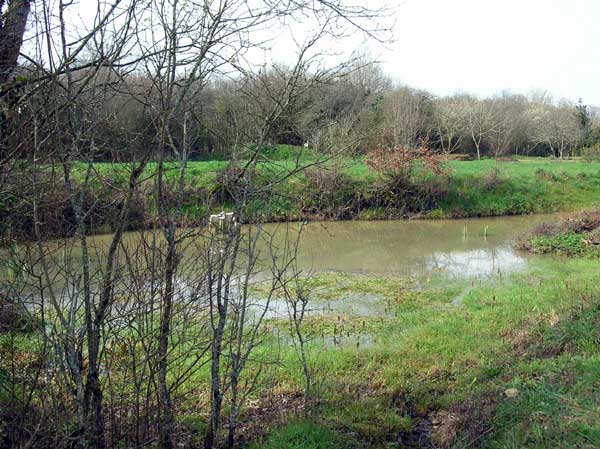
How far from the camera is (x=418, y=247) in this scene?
658 inches

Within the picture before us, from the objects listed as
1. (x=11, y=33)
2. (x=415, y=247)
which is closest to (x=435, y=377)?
(x=11, y=33)

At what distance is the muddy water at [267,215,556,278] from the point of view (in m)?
13.4

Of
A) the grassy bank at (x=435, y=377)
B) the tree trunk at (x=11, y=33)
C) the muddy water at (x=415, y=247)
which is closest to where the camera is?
the tree trunk at (x=11, y=33)

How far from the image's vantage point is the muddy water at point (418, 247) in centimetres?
1339

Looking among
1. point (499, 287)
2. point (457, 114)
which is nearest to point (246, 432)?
point (499, 287)

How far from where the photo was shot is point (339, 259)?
14805 millimetres

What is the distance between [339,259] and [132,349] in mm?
11487

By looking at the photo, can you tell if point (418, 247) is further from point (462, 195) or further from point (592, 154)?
point (592, 154)

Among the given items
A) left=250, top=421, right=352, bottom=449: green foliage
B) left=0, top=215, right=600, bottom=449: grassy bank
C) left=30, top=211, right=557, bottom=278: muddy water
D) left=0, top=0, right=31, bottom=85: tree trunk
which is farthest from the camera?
left=30, top=211, right=557, bottom=278: muddy water

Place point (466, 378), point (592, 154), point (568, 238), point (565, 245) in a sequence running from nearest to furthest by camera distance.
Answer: point (466, 378) → point (565, 245) → point (568, 238) → point (592, 154)

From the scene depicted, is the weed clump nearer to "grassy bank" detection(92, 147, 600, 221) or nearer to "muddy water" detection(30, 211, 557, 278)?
"muddy water" detection(30, 211, 557, 278)

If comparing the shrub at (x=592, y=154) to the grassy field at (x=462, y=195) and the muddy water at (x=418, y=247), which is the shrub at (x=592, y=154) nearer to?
the grassy field at (x=462, y=195)

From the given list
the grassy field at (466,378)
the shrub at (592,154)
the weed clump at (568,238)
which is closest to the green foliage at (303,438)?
the grassy field at (466,378)

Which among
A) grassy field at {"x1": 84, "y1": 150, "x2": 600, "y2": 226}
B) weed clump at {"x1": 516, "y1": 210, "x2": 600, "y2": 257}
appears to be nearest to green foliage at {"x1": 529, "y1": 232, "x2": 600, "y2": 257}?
weed clump at {"x1": 516, "y1": 210, "x2": 600, "y2": 257}
